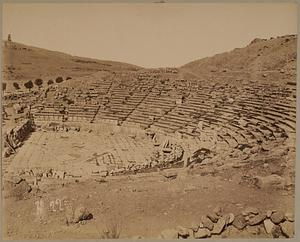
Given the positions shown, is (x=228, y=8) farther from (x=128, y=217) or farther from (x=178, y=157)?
(x=128, y=217)

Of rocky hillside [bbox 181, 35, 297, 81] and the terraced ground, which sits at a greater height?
rocky hillside [bbox 181, 35, 297, 81]

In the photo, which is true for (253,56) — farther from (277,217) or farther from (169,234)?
(169,234)

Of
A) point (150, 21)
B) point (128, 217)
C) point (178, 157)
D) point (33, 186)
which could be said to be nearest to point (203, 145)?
point (178, 157)

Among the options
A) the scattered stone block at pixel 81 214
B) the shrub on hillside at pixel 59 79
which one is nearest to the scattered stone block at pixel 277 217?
the scattered stone block at pixel 81 214

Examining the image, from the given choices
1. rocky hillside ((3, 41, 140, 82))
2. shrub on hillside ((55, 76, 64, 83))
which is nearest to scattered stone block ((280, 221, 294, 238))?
rocky hillside ((3, 41, 140, 82))

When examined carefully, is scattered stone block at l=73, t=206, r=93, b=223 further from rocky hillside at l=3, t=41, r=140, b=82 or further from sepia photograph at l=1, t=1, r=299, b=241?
rocky hillside at l=3, t=41, r=140, b=82

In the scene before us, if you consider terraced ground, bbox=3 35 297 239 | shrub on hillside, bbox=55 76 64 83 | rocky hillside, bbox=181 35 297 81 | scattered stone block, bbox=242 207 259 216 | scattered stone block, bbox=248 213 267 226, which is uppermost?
rocky hillside, bbox=181 35 297 81

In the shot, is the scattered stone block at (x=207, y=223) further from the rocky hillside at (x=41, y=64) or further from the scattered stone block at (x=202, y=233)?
the rocky hillside at (x=41, y=64)

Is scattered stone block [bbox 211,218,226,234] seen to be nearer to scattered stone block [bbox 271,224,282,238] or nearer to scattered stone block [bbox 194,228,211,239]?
scattered stone block [bbox 194,228,211,239]
